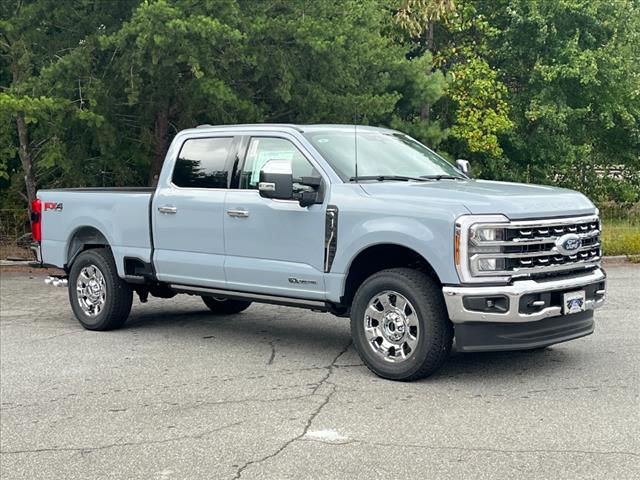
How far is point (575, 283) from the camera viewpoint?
7219 mm

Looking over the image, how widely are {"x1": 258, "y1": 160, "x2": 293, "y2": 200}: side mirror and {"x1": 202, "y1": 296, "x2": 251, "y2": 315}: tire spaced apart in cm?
332

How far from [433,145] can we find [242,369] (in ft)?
53.6

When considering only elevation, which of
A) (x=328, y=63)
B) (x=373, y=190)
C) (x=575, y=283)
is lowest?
(x=575, y=283)

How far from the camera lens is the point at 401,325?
7.24m

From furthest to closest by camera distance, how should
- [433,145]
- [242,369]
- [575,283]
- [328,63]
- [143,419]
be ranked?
[433,145]
[328,63]
[242,369]
[575,283]
[143,419]

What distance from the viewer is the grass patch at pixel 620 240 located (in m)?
16.2

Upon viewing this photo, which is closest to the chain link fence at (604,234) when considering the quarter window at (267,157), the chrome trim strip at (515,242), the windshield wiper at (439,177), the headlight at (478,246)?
the windshield wiper at (439,177)

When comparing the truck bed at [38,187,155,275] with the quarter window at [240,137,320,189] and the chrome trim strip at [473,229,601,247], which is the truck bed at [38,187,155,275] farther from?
the chrome trim strip at [473,229,601,247]

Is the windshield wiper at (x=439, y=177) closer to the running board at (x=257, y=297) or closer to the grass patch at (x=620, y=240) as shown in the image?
the running board at (x=257, y=297)

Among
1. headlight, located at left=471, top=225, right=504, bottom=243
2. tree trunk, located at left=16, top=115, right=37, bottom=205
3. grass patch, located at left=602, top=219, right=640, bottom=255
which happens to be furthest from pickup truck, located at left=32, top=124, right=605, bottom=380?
tree trunk, located at left=16, top=115, right=37, bottom=205

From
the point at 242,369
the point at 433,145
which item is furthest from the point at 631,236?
the point at 242,369

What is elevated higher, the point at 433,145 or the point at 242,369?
the point at 433,145

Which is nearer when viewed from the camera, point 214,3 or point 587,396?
point 587,396

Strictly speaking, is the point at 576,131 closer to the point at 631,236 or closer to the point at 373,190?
the point at 631,236
